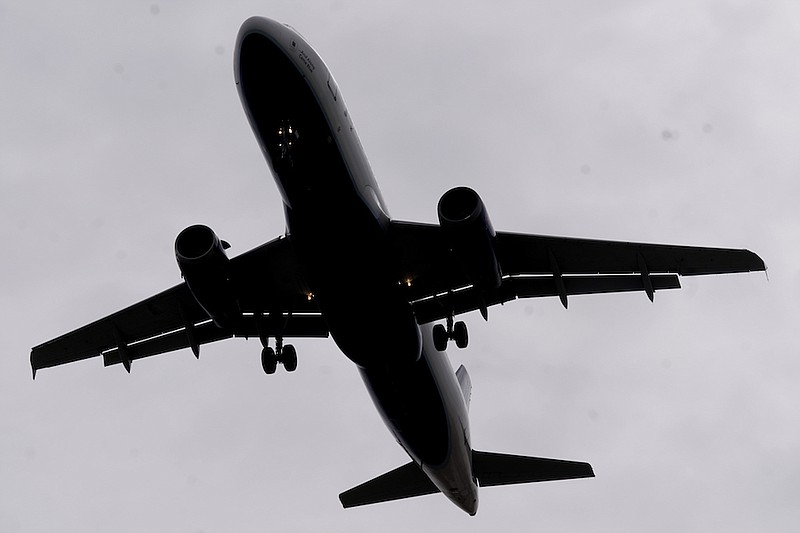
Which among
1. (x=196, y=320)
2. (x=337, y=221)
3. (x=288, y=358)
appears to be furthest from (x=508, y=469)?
(x=337, y=221)

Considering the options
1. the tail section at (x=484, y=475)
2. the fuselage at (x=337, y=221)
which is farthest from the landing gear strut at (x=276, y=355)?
the tail section at (x=484, y=475)

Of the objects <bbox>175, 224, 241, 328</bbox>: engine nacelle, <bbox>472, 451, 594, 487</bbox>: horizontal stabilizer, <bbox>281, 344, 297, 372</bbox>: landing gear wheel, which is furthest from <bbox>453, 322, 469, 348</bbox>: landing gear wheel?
<bbox>472, 451, 594, 487</bbox>: horizontal stabilizer

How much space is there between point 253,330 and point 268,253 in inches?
136

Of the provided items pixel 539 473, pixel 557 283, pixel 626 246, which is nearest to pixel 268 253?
pixel 557 283

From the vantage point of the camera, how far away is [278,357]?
80.5 ft

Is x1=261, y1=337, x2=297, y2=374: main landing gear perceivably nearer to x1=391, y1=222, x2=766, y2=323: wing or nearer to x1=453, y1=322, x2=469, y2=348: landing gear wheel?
x1=391, y1=222, x2=766, y2=323: wing

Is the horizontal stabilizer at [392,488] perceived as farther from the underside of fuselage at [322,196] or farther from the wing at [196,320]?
the underside of fuselage at [322,196]

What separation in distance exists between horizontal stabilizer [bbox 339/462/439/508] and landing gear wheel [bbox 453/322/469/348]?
8328mm

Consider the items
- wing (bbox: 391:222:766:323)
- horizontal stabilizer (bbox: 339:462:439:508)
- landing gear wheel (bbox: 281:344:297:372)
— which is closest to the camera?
wing (bbox: 391:222:766:323)

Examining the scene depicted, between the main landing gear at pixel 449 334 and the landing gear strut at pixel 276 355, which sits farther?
the landing gear strut at pixel 276 355

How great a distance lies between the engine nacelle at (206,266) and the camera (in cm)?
2073

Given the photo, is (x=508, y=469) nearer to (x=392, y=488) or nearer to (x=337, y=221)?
(x=392, y=488)

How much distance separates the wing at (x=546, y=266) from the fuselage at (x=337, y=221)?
2.20ft

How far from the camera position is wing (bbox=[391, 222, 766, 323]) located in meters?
21.5
